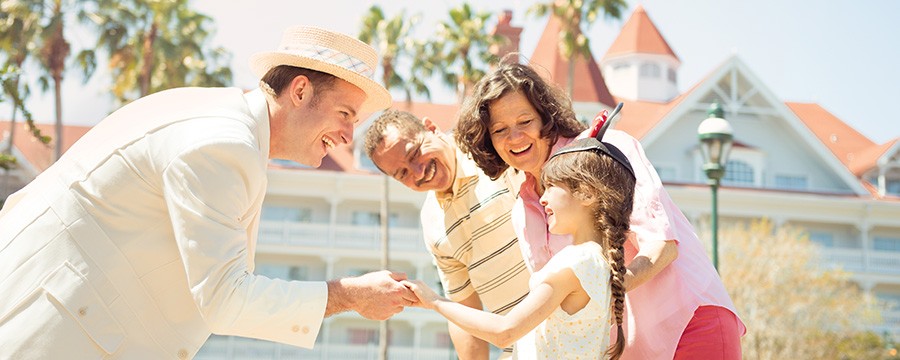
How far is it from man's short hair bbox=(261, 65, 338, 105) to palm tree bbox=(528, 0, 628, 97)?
31282 mm

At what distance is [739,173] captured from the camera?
43.4m

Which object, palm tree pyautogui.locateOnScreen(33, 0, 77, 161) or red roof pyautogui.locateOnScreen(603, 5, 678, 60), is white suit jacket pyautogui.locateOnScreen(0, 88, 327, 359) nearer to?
palm tree pyautogui.locateOnScreen(33, 0, 77, 161)

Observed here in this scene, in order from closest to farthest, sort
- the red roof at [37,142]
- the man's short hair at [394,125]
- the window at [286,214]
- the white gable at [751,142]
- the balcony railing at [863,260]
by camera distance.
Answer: the man's short hair at [394,125]
the balcony railing at [863,260]
the red roof at [37,142]
the white gable at [751,142]
the window at [286,214]

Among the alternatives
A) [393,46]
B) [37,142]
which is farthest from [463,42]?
[37,142]

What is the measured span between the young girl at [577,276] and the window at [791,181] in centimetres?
4271

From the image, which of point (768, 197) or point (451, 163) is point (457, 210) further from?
point (768, 197)

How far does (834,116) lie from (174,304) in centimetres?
5106

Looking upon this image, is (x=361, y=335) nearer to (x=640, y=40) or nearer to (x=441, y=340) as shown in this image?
(x=441, y=340)

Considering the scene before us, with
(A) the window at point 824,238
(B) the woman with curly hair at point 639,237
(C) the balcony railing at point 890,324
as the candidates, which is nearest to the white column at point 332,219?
(A) the window at point 824,238

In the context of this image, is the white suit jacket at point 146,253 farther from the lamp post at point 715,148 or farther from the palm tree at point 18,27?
the palm tree at point 18,27

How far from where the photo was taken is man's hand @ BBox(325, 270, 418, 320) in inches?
146

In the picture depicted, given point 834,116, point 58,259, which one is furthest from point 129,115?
point 834,116

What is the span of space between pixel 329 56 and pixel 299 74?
144mm

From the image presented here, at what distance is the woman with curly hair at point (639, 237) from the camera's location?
12.2 ft
